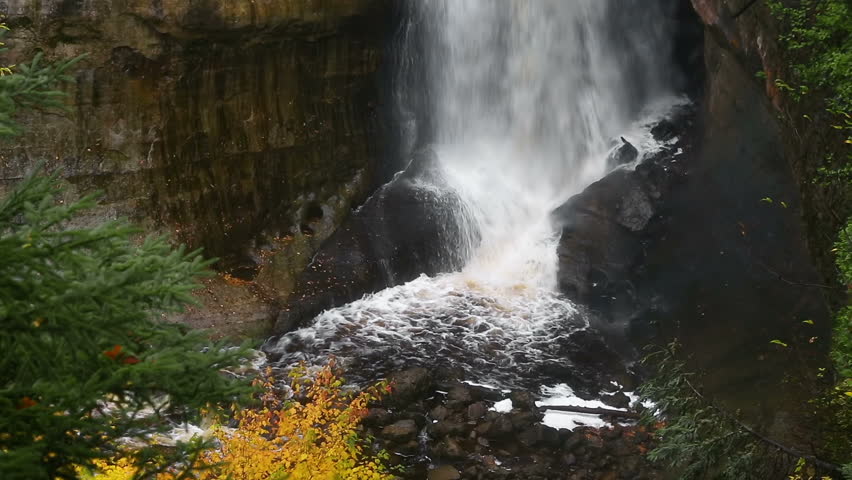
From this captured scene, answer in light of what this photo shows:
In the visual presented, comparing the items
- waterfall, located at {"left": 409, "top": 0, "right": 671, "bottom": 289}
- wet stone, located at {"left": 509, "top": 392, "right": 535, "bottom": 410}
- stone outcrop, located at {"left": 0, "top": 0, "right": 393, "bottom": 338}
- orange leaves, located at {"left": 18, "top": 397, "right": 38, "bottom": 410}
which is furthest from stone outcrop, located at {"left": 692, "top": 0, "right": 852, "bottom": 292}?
orange leaves, located at {"left": 18, "top": 397, "right": 38, "bottom": 410}

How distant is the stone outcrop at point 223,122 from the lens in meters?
13.4

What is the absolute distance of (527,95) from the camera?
64.8ft

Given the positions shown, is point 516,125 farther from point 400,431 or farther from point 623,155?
point 400,431

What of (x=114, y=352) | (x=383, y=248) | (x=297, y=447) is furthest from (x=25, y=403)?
(x=383, y=248)

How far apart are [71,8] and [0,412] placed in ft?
38.1

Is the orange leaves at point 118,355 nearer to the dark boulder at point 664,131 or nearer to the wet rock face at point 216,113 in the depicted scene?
the wet rock face at point 216,113

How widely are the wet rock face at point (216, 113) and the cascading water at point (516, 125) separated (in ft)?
7.27

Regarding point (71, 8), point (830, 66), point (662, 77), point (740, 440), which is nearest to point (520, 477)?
point (740, 440)

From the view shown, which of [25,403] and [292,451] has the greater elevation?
[25,403]

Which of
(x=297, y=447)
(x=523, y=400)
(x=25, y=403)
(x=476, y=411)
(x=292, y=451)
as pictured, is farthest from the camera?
(x=523, y=400)

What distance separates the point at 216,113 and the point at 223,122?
26 centimetres

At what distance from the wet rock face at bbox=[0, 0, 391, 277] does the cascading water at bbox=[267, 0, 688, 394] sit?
222 centimetres

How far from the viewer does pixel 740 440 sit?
7.45 meters

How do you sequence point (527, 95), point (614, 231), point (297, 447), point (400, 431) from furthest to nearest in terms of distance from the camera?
point (527, 95)
point (614, 231)
point (400, 431)
point (297, 447)
